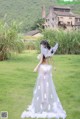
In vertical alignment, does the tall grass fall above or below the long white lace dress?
below

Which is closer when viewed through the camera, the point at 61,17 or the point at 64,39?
the point at 64,39

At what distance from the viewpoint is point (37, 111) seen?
24.7 ft

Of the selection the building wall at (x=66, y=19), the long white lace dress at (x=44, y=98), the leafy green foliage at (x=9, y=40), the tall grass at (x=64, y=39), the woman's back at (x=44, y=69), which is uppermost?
the woman's back at (x=44, y=69)

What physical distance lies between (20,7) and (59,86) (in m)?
51.6

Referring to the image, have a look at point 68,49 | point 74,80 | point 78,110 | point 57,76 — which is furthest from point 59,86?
point 68,49

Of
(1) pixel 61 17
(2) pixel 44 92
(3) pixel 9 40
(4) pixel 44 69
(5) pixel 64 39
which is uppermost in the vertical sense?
(4) pixel 44 69

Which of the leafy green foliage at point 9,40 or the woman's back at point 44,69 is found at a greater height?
the woman's back at point 44,69

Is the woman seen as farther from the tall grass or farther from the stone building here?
the stone building

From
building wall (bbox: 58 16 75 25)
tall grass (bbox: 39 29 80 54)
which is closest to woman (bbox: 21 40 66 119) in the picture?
tall grass (bbox: 39 29 80 54)

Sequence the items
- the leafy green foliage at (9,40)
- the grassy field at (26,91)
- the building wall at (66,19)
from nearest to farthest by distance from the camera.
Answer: the grassy field at (26,91) < the leafy green foliage at (9,40) < the building wall at (66,19)

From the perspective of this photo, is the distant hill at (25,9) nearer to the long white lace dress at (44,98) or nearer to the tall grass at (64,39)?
the tall grass at (64,39)

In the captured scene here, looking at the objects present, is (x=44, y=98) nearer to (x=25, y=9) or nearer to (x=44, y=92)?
(x=44, y=92)

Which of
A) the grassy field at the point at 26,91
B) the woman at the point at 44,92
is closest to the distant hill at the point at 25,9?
the grassy field at the point at 26,91

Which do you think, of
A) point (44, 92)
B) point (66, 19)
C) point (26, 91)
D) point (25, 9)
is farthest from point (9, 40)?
point (66, 19)
